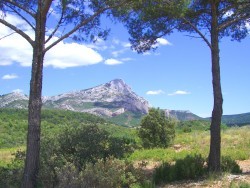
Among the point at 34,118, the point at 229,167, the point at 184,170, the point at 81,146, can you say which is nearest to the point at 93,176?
the point at 34,118

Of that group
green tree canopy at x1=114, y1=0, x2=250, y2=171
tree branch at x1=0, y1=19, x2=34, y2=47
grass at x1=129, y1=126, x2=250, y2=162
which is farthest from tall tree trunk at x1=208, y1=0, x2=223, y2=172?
tree branch at x1=0, y1=19, x2=34, y2=47

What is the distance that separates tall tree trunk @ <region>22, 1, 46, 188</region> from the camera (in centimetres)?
986

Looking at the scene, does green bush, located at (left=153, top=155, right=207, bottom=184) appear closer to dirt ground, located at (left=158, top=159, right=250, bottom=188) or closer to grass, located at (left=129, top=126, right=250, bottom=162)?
dirt ground, located at (left=158, top=159, right=250, bottom=188)

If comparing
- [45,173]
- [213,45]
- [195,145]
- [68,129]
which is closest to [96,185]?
[45,173]

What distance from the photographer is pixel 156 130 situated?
24.8 meters

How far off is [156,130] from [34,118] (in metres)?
15.5

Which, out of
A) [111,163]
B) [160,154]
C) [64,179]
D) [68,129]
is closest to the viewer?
[64,179]

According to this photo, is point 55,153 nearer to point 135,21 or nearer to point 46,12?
point 46,12

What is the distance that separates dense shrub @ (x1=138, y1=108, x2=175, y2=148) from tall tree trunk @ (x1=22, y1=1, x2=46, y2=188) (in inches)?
588

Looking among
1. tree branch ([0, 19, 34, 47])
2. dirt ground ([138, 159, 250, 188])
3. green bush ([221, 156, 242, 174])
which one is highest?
Answer: tree branch ([0, 19, 34, 47])

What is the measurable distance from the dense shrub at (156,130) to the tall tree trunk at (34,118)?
14.9 meters

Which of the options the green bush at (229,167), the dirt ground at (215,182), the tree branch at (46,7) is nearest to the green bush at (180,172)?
the dirt ground at (215,182)

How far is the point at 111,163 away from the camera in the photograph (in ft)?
31.0

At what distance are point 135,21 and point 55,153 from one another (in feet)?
16.2
